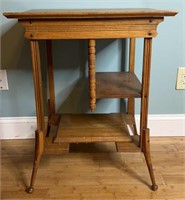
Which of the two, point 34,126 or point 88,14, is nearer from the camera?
point 88,14

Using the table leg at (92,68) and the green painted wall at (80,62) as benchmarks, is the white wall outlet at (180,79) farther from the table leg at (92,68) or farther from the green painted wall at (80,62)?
the table leg at (92,68)

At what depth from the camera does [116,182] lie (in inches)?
39.5

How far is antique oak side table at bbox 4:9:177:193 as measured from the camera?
0.78 metres

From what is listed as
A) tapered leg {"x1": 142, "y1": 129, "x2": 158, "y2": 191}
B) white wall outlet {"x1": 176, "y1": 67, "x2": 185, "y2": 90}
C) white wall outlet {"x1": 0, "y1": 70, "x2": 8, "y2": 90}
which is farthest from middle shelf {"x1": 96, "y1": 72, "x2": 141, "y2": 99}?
white wall outlet {"x1": 0, "y1": 70, "x2": 8, "y2": 90}

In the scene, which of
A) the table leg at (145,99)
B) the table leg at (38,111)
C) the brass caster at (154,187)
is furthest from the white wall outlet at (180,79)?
the table leg at (38,111)

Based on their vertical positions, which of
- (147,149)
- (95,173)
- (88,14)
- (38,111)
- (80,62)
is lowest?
(95,173)

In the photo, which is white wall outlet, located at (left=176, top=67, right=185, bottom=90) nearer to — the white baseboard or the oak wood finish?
the white baseboard

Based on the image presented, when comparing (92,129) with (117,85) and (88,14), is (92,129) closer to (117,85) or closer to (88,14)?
(117,85)

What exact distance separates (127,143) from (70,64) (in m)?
0.46

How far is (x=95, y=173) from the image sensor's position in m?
1.06

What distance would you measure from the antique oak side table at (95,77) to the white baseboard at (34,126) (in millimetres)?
154

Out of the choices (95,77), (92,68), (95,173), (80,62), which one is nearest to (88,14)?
(92,68)

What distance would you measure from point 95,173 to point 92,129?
187mm

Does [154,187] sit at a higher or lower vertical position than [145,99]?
lower
